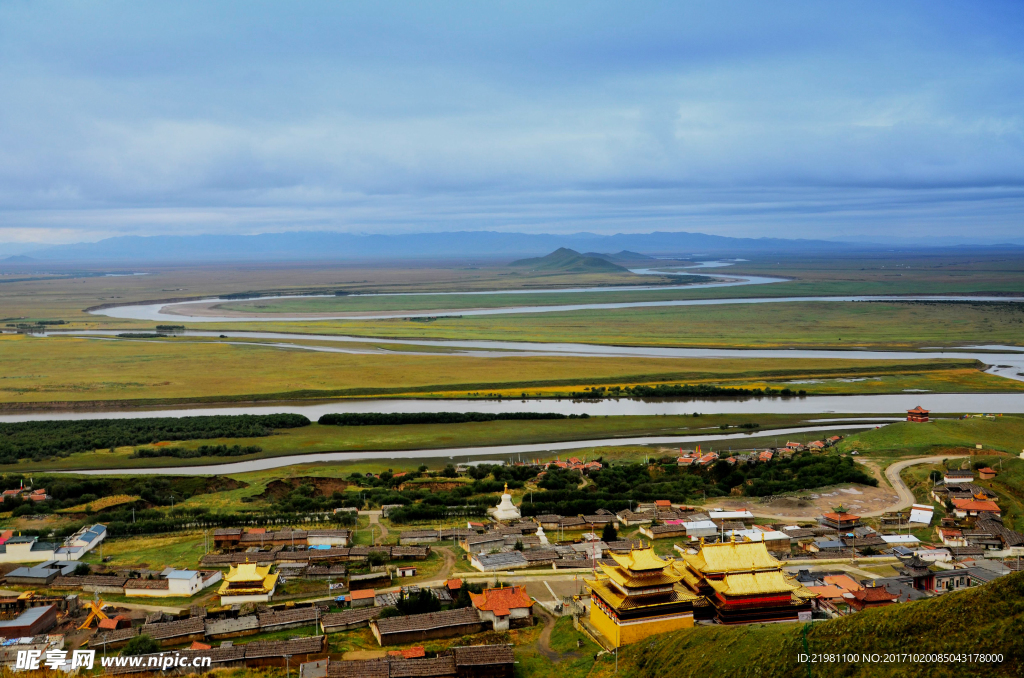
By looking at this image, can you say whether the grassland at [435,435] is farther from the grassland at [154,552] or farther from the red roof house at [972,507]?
the red roof house at [972,507]

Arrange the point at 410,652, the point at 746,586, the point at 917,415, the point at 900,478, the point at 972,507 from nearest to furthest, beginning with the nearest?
1. the point at 746,586
2. the point at 410,652
3. the point at 972,507
4. the point at 900,478
5. the point at 917,415

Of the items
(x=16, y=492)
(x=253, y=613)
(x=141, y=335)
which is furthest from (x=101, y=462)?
(x=141, y=335)

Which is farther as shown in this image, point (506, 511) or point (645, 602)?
point (506, 511)

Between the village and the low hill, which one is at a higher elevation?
the low hill

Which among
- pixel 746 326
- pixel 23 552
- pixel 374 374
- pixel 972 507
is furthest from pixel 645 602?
pixel 746 326

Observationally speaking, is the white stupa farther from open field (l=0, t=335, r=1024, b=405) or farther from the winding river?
open field (l=0, t=335, r=1024, b=405)

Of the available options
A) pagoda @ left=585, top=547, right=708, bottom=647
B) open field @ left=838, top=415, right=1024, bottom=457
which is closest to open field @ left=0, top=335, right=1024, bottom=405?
open field @ left=838, top=415, right=1024, bottom=457

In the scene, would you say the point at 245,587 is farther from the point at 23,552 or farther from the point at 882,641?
the point at 882,641
